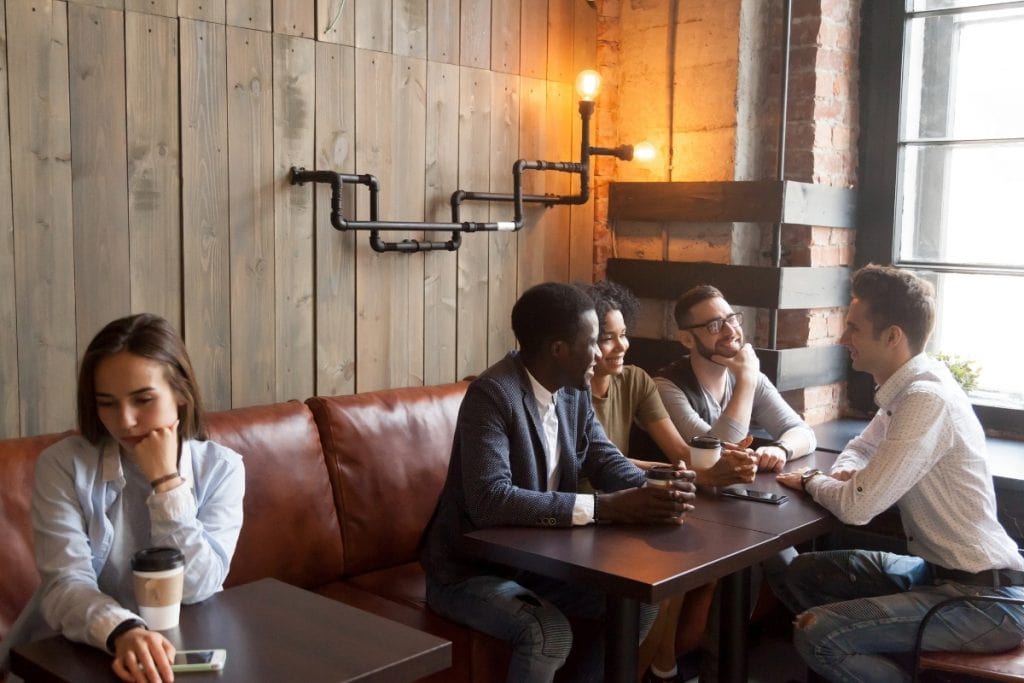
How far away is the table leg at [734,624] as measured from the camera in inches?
107

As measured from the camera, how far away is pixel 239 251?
116 inches

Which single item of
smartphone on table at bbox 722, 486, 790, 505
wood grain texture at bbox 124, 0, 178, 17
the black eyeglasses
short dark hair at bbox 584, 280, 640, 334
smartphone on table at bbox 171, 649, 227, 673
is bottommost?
smartphone on table at bbox 722, 486, 790, 505

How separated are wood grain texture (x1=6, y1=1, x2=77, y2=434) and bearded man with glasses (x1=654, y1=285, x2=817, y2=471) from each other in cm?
174

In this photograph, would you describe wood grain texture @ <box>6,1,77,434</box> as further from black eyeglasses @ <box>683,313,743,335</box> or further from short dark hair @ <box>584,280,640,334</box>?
black eyeglasses @ <box>683,313,743,335</box>

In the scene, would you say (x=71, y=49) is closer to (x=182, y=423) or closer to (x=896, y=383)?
(x=182, y=423)

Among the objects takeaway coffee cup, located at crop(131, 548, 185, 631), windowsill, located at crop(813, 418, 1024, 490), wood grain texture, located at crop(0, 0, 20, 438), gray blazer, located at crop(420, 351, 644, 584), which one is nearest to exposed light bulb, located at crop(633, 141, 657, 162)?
windowsill, located at crop(813, 418, 1024, 490)

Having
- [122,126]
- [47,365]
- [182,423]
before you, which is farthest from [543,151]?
[182,423]

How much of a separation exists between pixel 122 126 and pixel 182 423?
3.32 ft

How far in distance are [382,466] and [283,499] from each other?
13.0 inches

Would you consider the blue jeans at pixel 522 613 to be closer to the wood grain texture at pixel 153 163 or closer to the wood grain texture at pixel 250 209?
the wood grain texture at pixel 250 209

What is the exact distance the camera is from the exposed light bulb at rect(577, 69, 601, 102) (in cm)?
373

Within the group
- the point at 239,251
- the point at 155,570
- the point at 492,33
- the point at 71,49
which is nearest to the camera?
the point at 155,570

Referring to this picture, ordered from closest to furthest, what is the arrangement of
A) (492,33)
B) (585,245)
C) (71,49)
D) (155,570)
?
(155,570) < (71,49) < (492,33) < (585,245)

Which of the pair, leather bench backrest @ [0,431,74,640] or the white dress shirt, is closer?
leather bench backrest @ [0,431,74,640]
